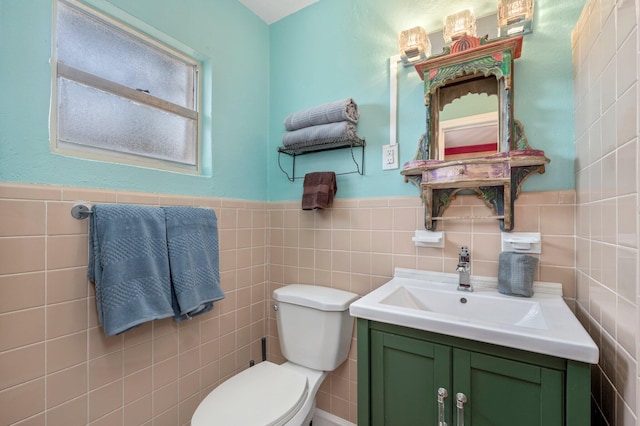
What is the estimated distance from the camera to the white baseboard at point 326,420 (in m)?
1.49

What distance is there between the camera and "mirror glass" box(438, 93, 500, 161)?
1.17m

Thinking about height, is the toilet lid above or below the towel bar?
below

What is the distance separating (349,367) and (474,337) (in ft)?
2.85

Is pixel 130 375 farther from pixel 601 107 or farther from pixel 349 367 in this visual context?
pixel 601 107

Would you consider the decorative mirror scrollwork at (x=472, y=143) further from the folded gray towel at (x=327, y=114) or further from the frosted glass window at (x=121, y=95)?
the frosted glass window at (x=121, y=95)

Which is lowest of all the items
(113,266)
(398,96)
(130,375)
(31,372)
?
(130,375)

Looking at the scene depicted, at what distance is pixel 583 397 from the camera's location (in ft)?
2.19

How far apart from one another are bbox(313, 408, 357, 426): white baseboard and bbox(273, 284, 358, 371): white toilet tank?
0.38 meters

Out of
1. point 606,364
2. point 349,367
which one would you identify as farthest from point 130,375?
point 606,364

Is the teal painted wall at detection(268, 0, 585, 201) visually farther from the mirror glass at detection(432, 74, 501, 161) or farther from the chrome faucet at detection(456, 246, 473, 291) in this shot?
the chrome faucet at detection(456, 246, 473, 291)

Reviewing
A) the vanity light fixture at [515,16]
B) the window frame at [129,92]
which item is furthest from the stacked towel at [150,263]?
the vanity light fixture at [515,16]

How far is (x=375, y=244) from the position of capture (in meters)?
1.43

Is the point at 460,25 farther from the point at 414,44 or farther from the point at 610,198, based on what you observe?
the point at 610,198

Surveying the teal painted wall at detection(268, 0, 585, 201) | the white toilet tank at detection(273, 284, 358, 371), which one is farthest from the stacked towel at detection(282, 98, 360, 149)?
the white toilet tank at detection(273, 284, 358, 371)
